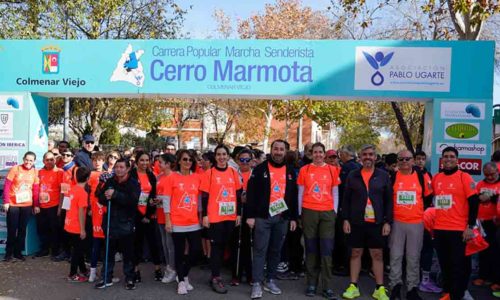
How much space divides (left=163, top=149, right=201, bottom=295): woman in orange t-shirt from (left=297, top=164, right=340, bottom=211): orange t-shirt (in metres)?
1.39

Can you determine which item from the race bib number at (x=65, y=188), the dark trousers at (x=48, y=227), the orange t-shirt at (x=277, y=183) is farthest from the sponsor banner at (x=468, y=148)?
the dark trousers at (x=48, y=227)

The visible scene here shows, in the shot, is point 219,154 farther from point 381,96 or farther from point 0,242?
point 0,242

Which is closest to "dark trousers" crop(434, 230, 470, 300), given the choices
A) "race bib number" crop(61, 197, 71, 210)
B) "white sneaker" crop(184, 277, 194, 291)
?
"white sneaker" crop(184, 277, 194, 291)

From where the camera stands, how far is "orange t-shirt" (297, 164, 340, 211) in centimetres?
605

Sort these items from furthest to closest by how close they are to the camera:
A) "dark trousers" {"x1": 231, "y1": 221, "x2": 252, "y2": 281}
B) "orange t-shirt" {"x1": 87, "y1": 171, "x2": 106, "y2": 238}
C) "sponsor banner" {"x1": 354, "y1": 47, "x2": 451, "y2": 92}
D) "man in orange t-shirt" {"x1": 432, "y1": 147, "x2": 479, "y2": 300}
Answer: "sponsor banner" {"x1": 354, "y1": 47, "x2": 451, "y2": 92} → "dark trousers" {"x1": 231, "y1": 221, "x2": 252, "y2": 281} → "orange t-shirt" {"x1": 87, "y1": 171, "x2": 106, "y2": 238} → "man in orange t-shirt" {"x1": 432, "y1": 147, "x2": 479, "y2": 300}

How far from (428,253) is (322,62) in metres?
3.22

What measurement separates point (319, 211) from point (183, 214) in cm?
172

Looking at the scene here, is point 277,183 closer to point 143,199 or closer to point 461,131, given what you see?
point 143,199

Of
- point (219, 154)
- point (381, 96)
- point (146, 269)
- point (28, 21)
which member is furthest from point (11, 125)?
point (28, 21)

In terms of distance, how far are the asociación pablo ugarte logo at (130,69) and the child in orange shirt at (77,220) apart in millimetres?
1820

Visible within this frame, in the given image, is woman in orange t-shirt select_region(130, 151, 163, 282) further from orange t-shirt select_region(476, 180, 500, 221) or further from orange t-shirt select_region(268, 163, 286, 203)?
orange t-shirt select_region(476, 180, 500, 221)

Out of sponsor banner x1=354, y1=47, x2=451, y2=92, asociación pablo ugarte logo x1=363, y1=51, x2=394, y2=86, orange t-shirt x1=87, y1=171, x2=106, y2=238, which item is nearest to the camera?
orange t-shirt x1=87, y1=171, x2=106, y2=238

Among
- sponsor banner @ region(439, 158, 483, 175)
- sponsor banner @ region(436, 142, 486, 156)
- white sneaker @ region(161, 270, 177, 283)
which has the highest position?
sponsor banner @ region(436, 142, 486, 156)

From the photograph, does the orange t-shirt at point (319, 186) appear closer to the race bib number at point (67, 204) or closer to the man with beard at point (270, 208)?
the man with beard at point (270, 208)
